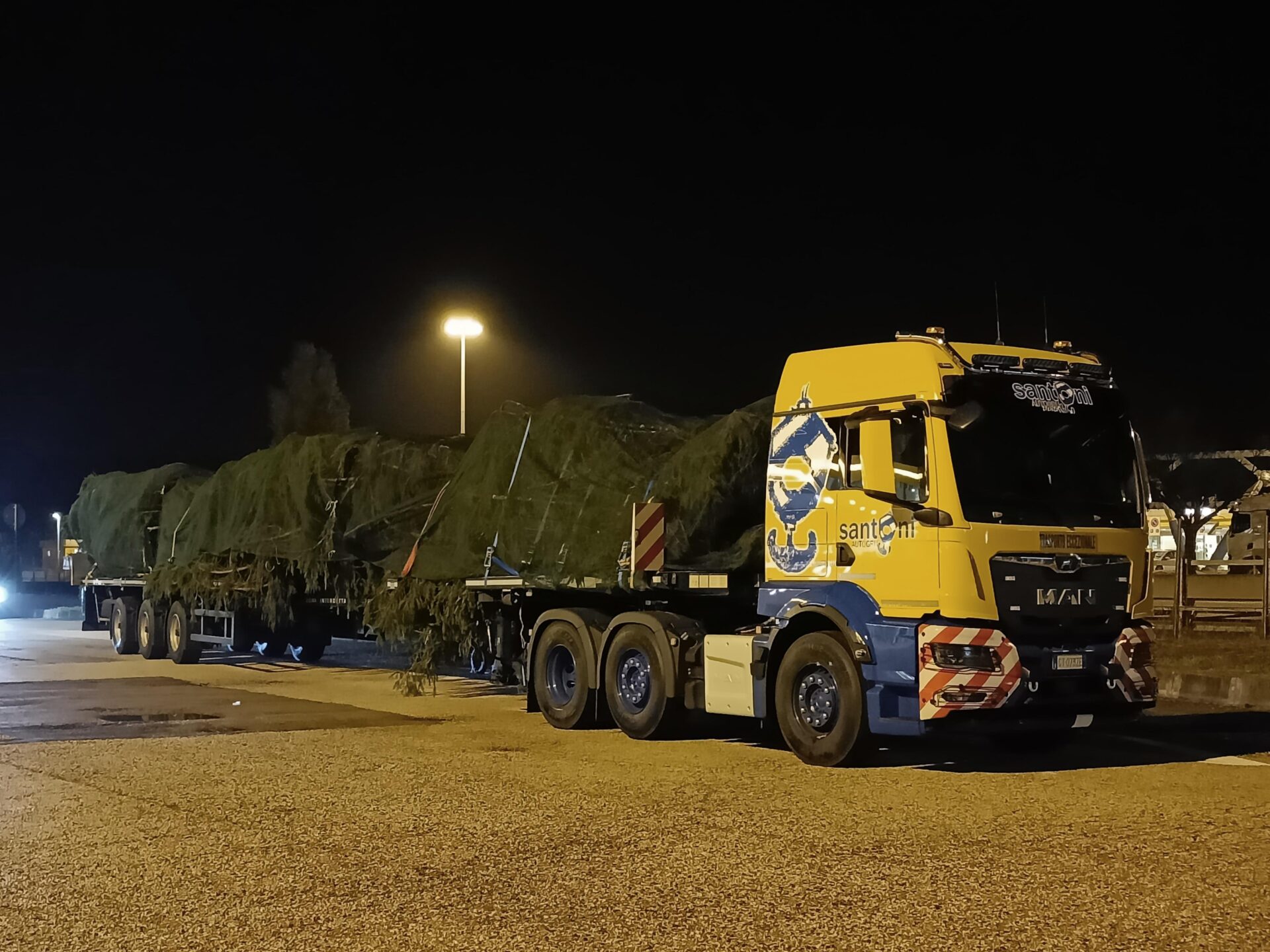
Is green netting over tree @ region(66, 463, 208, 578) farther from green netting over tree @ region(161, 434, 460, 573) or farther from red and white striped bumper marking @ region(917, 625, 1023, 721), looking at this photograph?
red and white striped bumper marking @ region(917, 625, 1023, 721)

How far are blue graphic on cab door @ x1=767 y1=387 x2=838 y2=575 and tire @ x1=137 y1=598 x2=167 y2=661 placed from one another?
15622mm

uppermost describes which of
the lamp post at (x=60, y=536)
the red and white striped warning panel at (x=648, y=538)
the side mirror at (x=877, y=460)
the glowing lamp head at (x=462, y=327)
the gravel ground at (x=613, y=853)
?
the glowing lamp head at (x=462, y=327)

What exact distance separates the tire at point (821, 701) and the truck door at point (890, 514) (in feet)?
1.74

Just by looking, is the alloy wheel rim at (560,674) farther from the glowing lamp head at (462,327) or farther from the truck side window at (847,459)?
the glowing lamp head at (462,327)

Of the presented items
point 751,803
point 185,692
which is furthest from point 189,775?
point 185,692

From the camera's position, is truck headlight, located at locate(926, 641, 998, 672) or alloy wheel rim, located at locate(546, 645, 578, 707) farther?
alloy wheel rim, located at locate(546, 645, 578, 707)

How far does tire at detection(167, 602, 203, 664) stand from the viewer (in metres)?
23.1

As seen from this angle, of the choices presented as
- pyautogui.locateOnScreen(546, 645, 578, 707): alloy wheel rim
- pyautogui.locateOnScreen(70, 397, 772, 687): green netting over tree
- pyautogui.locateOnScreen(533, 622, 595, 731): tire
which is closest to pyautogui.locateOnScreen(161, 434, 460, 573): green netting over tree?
pyautogui.locateOnScreen(70, 397, 772, 687): green netting over tree

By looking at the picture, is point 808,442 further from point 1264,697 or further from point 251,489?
point 251,489

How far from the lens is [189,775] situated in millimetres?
10227

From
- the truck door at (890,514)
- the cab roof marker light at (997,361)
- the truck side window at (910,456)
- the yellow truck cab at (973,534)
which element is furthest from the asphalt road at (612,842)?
the cab roof marker light at (997,361)

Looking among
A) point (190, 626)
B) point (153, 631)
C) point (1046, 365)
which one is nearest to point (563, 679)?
point (1046, 365)

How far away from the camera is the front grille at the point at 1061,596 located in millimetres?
10133

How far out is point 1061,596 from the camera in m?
10.3
